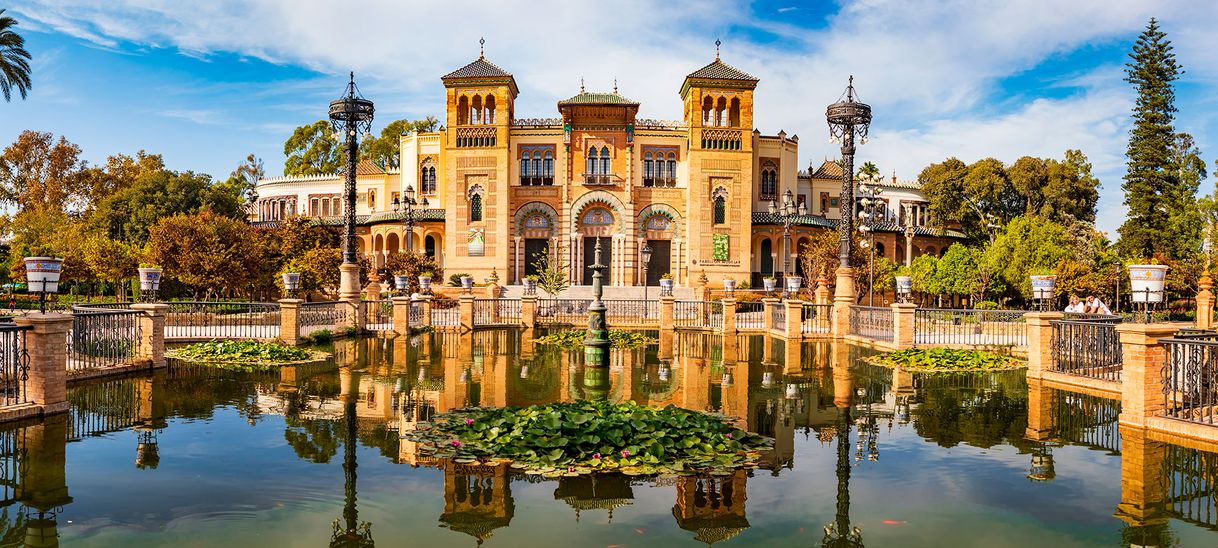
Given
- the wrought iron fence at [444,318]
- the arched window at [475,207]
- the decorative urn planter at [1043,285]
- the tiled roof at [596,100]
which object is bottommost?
the wrought iron fence at [444,318]

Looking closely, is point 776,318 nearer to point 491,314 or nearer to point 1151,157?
point 491,314

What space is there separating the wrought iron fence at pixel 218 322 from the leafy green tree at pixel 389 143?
147ft

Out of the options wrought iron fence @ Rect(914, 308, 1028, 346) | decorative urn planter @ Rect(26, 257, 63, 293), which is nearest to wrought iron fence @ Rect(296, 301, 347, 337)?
decorative urn planter @ Rect(26, 257, 63, 293)

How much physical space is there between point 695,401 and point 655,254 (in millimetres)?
38270

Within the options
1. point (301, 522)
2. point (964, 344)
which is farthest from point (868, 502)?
point (964, 344)

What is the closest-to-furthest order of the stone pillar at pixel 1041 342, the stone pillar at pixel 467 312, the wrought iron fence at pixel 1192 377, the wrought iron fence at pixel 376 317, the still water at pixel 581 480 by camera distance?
the still water at pixel 581 480 → the wrought iron fence at pixel 1192 377 → the stone pillar at pixel 1041 342 → the wrought iron fence at pixel 376 317 → the stone pillar at pixel 467 312

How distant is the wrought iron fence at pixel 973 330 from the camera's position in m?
19.9

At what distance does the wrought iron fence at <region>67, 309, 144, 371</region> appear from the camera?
1360 centimetres

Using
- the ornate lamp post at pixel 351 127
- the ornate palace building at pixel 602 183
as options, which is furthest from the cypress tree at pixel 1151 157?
the ornate lamp post at pixel 351 127

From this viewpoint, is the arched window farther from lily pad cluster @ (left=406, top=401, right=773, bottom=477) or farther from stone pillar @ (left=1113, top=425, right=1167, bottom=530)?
stone pillar @ (left=1113, top=425, right=1167, bottom=530)

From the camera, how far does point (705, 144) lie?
48.8 metres

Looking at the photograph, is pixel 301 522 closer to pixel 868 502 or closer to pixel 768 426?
pixel 868 502

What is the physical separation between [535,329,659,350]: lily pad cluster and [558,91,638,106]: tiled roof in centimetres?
2783

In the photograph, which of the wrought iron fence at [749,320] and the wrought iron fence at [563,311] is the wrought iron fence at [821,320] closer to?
the wrought iron fence at [749,320]
